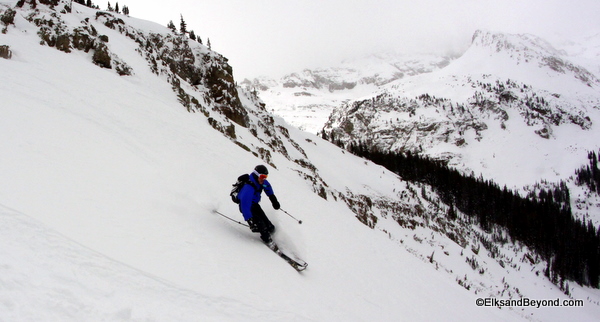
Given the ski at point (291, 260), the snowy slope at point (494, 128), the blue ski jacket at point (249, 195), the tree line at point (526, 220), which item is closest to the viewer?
the blue ski jacket at point (249, 195)

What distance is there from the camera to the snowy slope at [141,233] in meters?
3.37

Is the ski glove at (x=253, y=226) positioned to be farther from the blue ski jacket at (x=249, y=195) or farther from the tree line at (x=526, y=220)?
the tree line at (x=526, y=220)

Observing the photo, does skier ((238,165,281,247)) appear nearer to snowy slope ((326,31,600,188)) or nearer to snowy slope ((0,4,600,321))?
snowy slope ((0,4,600,321))

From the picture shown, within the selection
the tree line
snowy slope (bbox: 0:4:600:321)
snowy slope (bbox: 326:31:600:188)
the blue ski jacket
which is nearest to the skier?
the blue ski jacket

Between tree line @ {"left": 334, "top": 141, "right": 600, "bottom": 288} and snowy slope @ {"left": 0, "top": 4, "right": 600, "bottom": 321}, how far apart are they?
43.8 metres

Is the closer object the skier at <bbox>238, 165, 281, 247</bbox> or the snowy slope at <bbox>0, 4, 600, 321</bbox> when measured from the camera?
the snowy slope at <bbox>0, 4, 600, 321</bbox>

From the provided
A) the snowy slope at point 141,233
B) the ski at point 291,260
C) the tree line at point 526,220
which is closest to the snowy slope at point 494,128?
the tree line at point 526,220

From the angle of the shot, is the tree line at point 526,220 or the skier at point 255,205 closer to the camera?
the skier at point 255,205

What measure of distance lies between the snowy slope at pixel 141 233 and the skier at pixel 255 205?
36cm

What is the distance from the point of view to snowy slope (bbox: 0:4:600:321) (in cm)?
337

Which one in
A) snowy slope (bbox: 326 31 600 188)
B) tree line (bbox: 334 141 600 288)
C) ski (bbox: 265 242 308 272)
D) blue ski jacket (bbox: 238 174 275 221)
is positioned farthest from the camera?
snowy slope (bbox: 326 31 600 188)

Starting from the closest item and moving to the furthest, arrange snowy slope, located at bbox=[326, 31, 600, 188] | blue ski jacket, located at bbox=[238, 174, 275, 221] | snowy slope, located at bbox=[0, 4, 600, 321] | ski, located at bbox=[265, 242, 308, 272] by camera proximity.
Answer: snowy slope, located at bbox=[0, 4, 600, 321]
blue ski jacket, located at bbox=[238, 174, 275, 221]
ski, located at bbox=[265, 242, 308, 272]
snowy slope, located at bbox=[326, 31, 600, 188]

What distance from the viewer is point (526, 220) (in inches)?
2749

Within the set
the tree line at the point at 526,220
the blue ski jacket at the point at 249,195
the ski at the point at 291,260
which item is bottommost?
the tree line at the point at 526,220
